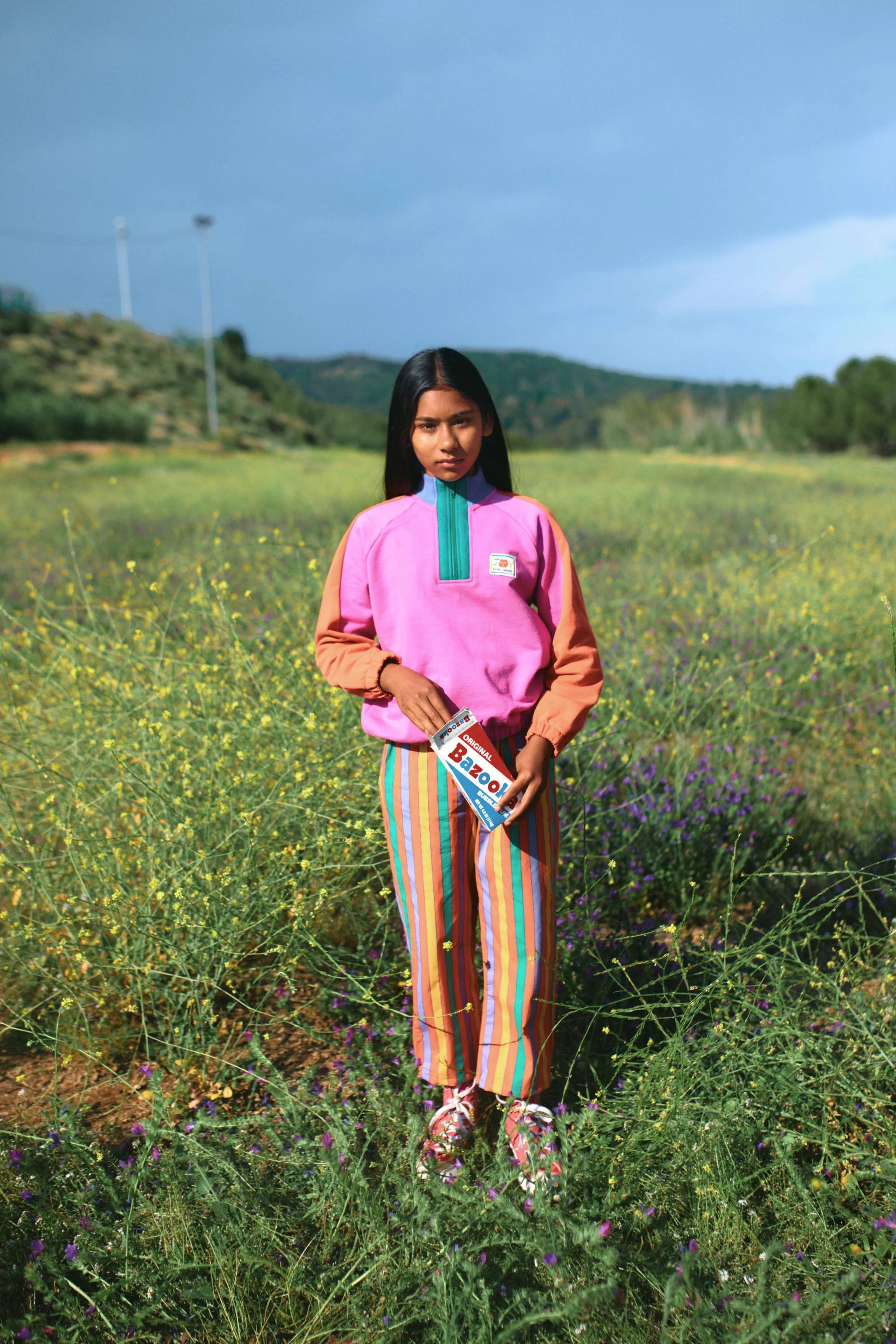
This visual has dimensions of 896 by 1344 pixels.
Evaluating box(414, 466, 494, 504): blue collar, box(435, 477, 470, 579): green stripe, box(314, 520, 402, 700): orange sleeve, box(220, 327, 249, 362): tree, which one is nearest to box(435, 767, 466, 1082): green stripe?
box(314, 520, 402, 700): orange sleeve

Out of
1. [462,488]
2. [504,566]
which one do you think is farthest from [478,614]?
[462,488]

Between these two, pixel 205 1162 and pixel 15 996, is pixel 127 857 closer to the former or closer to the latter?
pixel 15 996

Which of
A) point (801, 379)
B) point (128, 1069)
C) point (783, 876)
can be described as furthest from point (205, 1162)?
point (801, 379)

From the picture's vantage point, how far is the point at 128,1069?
2.04 m

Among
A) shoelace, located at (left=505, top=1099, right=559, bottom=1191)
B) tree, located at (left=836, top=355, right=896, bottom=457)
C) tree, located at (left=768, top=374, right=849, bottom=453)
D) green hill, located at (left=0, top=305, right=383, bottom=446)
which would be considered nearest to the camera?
shoelace, located at (left=505, top=1099, right=559, bottom=1191)

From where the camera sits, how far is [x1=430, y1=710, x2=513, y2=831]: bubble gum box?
1.45 meters

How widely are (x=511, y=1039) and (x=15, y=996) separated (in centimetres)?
138

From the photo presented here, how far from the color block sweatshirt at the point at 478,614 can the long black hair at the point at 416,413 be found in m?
0.09

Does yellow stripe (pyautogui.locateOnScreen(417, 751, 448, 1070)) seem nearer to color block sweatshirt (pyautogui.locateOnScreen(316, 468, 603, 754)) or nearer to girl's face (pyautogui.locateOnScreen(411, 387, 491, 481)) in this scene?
color block sweatshirt (pyautogui.locateOnScreen(316, 468, 603, 754))

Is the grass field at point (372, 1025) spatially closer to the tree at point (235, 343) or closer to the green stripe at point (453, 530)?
the green stripe at point (453, 530)

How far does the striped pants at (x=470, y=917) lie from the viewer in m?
1.61

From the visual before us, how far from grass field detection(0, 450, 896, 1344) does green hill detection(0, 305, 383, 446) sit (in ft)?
84.4

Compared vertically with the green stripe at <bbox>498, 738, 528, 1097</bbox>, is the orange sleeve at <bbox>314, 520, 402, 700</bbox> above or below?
above

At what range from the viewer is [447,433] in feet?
5.11
